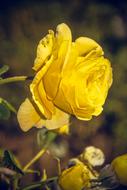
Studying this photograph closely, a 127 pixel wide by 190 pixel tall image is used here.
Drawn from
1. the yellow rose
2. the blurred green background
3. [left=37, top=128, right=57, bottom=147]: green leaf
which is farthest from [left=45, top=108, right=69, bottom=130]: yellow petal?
the blurred green background

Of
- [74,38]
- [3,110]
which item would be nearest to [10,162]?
[3,110]

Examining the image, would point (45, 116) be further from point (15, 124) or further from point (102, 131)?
point (102, 131)

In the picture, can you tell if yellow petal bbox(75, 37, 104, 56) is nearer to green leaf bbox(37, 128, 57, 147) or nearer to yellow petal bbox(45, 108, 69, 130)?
yellow petal bbox(45, 108, 69, 130)

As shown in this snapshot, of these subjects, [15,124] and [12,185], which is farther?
[15,124]

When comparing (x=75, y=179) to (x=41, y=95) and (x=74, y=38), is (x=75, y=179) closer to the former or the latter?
(x=41, y=95)

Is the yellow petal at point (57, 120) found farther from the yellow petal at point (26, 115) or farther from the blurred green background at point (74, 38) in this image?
the blurred green background at point (74, 38)

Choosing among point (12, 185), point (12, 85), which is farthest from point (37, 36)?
point (12, 185)

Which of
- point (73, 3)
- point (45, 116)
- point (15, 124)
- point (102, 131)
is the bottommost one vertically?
point (102, 131)

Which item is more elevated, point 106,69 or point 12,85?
point 106,69

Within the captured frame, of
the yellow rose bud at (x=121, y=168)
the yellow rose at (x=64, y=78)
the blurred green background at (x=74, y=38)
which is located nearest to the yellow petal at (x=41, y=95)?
the yellow rose at (x=64, y=78)
